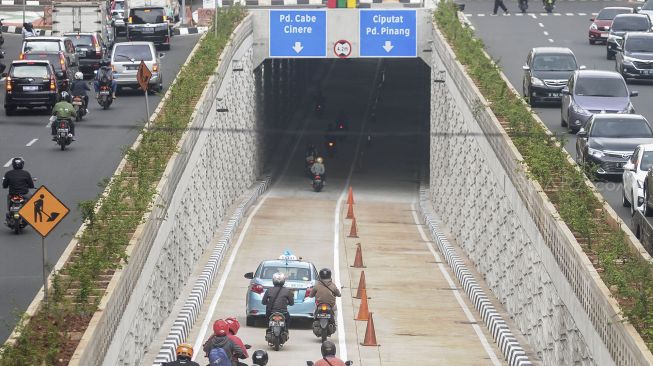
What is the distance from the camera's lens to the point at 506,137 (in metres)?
32.0

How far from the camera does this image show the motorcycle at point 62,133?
136 ft

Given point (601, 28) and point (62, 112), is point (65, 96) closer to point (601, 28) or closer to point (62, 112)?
point (62, 112)

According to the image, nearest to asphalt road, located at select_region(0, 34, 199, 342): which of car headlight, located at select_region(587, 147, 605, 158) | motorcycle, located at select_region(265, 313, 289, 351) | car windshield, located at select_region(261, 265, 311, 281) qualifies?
car windshield, located at select_region(261, 265, 311, 281)

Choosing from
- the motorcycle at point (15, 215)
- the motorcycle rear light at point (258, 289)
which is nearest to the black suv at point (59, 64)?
the motorcycle at point (15, 215)

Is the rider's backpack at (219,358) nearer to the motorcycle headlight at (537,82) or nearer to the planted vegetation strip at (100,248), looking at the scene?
the planted vegetation strip at (100,248)

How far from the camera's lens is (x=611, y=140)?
121 ft

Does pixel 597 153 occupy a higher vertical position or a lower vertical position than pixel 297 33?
higher

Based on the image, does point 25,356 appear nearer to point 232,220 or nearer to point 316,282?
point 316,282

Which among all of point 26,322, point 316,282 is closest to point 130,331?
point 26,322

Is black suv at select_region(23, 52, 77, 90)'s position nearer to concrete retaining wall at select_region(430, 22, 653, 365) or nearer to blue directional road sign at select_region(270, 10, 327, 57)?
blue directional road sign at select_region(270, 10, 327, 57)

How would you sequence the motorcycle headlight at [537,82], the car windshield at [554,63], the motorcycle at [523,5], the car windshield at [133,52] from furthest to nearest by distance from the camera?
1. the motorcycle at [523,5]
2. the car windshield at [133,52]
3. the car windshield at [554,63]
4. the motorcycle headlight at [537,82]

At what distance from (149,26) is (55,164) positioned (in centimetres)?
2812

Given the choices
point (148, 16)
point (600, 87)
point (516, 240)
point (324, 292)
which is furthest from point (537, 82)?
point (148, 16)

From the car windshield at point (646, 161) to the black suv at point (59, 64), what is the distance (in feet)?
79.2
